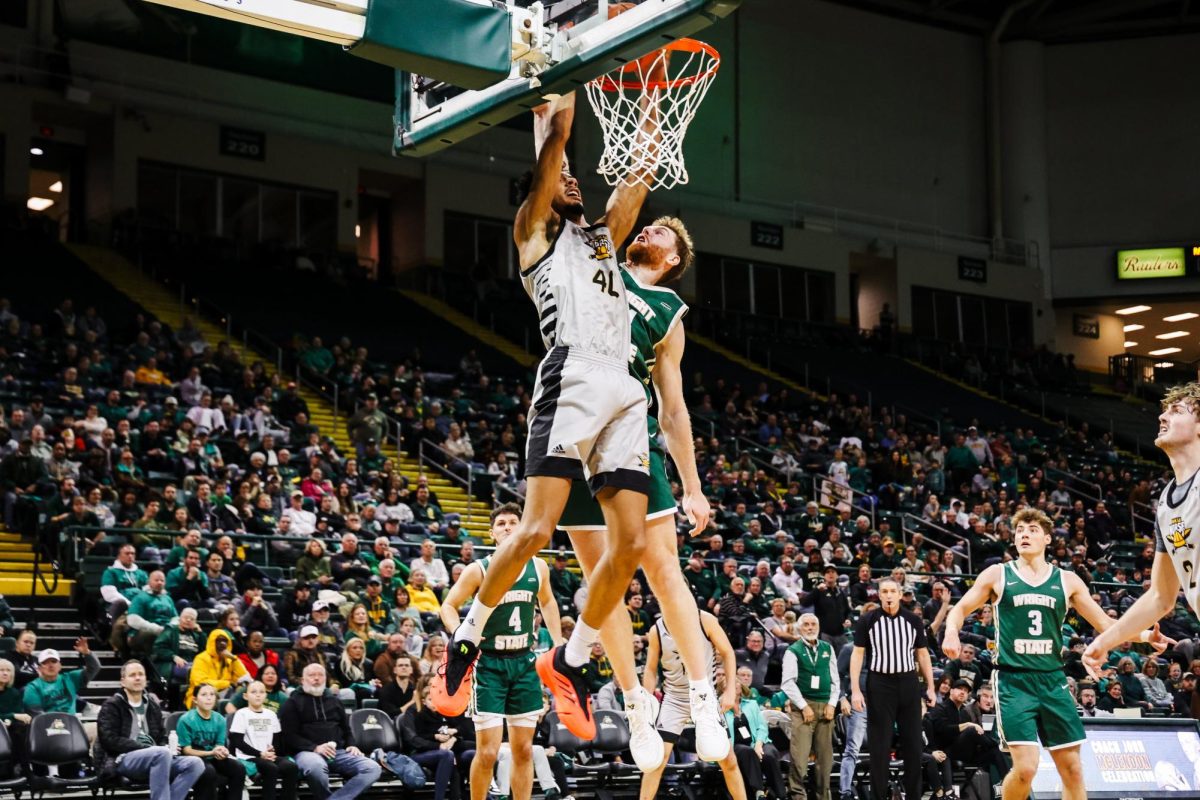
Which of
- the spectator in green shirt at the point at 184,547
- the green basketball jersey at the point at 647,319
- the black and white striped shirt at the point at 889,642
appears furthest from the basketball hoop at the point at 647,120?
the spectator in green shirt at the point at 184,547

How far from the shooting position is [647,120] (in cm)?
761

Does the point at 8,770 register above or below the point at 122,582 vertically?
below

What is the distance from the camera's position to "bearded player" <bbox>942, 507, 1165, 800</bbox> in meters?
9.90

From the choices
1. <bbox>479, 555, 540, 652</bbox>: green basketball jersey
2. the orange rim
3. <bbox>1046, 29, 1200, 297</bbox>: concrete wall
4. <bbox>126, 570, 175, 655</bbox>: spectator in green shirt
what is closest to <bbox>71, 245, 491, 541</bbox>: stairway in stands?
<bbox>126, 570, 175, 655</bbox>: spectator in green shirt

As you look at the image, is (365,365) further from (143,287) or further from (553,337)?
(553,337)

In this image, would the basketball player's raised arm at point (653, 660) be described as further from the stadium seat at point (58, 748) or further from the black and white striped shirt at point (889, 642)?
the stadium seat at point (58, 748)

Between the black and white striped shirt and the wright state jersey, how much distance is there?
6183 millimetres

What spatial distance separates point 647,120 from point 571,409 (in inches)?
78.5

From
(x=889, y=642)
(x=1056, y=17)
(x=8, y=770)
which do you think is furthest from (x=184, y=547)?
(x=1056, y=17)

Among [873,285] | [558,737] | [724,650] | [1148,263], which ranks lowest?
[558,737]

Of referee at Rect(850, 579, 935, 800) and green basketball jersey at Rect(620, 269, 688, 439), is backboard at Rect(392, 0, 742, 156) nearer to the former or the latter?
green basketball jersey at Rect(620, 269, 688, 439)

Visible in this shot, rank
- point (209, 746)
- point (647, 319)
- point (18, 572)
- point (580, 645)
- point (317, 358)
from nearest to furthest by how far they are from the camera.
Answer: point (580, 645) < point (647, 319) < point (209, 746) < point (18, 572) < point (317, 358)

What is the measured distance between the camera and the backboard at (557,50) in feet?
21.1

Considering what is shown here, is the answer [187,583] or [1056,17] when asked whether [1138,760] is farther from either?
[1056,17]
